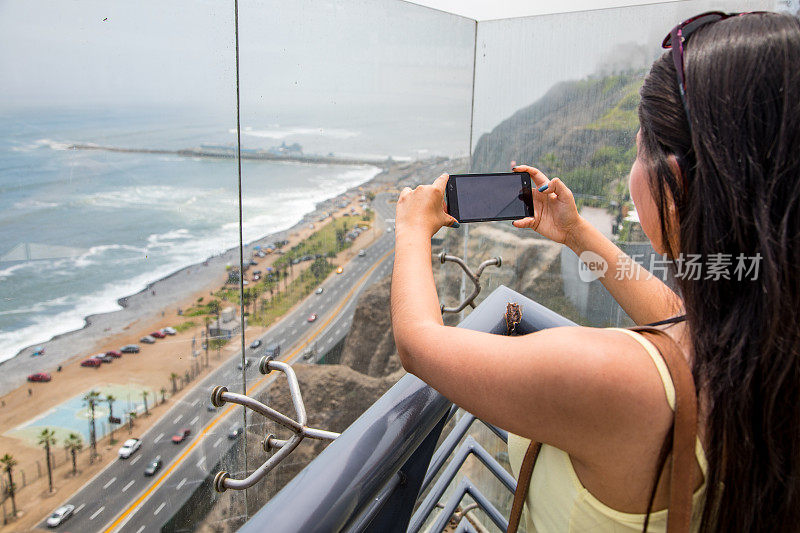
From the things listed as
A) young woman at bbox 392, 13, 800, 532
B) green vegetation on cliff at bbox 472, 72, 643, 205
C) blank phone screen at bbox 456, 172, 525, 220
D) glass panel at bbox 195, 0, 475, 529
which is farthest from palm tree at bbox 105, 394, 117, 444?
green vegetation on cliff at bbox 472, 72, 643, 205

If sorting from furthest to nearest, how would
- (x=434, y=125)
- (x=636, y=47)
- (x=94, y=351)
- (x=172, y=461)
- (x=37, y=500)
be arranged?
(x=434, y=125), (x=636, y=47), (x=172, y=461), (x=94, y=351), (x=37, y=500)

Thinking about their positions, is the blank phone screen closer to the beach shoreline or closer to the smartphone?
the smartphone

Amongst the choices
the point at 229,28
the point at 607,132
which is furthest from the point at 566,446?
the point at 607,132

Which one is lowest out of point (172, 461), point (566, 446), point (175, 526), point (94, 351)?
point (175, 526)

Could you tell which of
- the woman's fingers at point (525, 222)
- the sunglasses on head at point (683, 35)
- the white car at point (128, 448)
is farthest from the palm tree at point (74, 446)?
the sunglasses on head at point (683, 35)

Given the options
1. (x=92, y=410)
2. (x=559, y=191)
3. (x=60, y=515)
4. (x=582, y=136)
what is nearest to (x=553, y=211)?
(x=559, y=191)

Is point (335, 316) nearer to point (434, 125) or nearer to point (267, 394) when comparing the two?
point (267, 394)

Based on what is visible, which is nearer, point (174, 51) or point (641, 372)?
point (641, 372)
